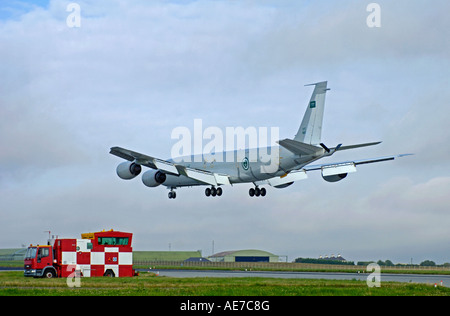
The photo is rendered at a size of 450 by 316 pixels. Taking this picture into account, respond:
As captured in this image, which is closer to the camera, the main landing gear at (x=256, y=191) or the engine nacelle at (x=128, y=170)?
the engine nacelle at (x=128, y=170)

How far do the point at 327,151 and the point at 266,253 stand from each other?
321 ft

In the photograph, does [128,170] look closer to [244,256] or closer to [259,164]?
[259,164]

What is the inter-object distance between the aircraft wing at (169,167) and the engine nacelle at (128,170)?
1.64 ft

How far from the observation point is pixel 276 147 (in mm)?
59281

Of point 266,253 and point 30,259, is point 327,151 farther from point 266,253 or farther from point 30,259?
point 266,253

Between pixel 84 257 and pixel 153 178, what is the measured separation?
80.6ft

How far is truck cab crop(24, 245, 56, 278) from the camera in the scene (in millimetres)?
44688

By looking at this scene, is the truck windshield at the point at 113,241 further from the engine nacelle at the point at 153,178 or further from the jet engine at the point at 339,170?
the jet engine at the point at 339,170

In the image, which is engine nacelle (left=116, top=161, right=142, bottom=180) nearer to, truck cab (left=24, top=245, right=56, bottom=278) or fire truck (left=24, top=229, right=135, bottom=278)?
fire truck (left=24, top=229, right=135, bottom=278)

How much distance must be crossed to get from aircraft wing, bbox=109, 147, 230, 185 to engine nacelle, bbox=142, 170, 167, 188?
5018 mm

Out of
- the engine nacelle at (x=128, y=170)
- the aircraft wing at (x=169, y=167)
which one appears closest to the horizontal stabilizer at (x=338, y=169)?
the aircraft wing at (x=169, y=167)

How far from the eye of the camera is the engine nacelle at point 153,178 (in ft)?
227
